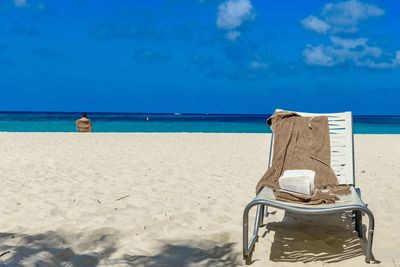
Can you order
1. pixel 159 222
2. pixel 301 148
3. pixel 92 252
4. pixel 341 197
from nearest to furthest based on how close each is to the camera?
pixel 92 252 → pixel 341 197 → pixel 159 222 → pixel 301 148

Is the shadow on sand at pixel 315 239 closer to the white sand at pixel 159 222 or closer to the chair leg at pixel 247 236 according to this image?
the white sand at pixel 159 222

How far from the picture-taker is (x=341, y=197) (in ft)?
12.0

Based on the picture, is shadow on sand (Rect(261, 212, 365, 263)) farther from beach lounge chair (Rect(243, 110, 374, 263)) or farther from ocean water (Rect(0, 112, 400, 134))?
ocean water (Rect(0, 112, 400, 134))

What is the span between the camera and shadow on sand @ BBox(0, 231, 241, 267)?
332 cm

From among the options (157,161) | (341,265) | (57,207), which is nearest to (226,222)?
(341,265)

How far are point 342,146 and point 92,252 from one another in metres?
2.51

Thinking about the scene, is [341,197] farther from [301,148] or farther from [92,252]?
[92,252]

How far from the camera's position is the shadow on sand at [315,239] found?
3.56 metres

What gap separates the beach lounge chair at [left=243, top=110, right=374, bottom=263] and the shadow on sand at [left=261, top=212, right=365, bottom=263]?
15 cm

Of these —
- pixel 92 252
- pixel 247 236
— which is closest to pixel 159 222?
pixel 92 252

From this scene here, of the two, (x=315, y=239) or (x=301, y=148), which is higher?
(x=301, y=148)

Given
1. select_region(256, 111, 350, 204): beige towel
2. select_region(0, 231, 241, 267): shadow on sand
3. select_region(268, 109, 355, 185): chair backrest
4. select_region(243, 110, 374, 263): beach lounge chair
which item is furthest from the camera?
select_region(268, 109, 355, 185): chair backrest

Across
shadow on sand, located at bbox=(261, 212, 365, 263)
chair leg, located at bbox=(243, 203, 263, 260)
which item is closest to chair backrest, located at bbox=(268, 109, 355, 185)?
shadow on sand, located at bbox=(261, 212, 365, 263)

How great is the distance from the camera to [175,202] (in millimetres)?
5195
